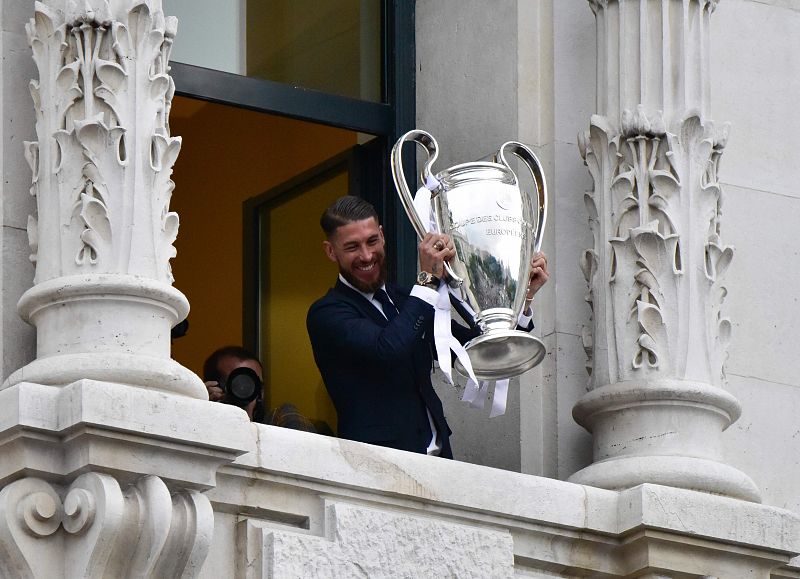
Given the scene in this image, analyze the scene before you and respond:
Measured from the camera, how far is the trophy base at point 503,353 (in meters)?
8.95

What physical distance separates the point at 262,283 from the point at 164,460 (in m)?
3.74

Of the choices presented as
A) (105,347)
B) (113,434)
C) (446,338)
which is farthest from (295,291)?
(113,434)

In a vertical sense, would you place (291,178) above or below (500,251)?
above

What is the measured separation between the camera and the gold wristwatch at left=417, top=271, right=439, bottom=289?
9078mm

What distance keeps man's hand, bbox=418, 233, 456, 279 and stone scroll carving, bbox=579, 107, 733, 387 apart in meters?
0.98

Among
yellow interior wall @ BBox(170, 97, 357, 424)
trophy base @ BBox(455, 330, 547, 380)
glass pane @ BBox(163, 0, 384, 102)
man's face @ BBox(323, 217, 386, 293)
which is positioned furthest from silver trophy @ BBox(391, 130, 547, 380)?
yellow interior wall @ BBox(170, 97, 357, 424)

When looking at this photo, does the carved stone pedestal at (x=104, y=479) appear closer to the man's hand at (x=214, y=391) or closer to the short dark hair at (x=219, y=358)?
the man's hand at (x=214, y=391)

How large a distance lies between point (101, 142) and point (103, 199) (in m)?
0.20

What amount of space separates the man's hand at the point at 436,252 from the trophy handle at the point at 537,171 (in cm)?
45

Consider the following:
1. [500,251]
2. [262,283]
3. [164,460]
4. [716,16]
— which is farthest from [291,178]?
[164,460]

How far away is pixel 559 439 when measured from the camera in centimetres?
997

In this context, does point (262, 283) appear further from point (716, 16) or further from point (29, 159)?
point (29, 159)

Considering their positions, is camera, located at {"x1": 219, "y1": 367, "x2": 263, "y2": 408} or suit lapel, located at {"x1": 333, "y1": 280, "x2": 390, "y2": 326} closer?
suit lapel, located at {"x1": 333, "y1": 280, "x2": 390, "y2": 326}

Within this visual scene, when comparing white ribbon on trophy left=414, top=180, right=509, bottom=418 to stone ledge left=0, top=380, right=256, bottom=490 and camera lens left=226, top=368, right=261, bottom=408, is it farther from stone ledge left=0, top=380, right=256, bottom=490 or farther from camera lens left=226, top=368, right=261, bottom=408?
stone ledge left=0, top=380, right=256, bottom=490
